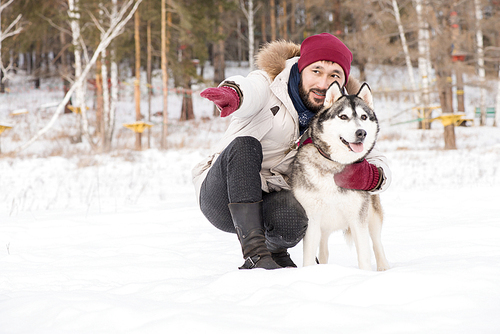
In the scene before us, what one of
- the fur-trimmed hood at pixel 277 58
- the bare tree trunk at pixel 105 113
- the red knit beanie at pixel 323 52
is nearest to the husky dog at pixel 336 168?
the red knit beanie at pixel 323 52

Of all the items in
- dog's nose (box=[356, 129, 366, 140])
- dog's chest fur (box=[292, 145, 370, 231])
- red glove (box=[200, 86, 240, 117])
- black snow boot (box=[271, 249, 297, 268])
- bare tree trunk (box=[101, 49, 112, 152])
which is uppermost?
bare tree trunk (box=[101, 49, 112, 152])

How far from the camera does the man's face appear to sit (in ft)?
7.47

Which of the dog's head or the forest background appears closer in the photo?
the dog's head

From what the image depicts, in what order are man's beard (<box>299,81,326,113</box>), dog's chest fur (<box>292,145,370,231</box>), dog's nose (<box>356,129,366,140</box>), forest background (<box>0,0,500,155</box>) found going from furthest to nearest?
forest background (<box>0,0,500,155</box>) → man's beard (<box>299,81,326,113</box>) → dog's chest fur (<box>292,145,370,231</box>) → dog's nose (<box>356,129,366,140</box>)

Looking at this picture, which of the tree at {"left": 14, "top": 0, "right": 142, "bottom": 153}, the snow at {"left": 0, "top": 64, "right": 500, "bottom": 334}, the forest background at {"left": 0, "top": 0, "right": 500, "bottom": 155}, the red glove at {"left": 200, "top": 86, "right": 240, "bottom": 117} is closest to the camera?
the snow at {"left": 0, "top": 64, "right": 500, "bottom": 334}

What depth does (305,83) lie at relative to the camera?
2301mm

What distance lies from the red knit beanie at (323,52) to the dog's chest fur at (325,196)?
1.83ft

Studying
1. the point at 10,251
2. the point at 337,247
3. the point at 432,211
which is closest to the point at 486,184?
the point at 432,211

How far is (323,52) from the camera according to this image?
2.22m

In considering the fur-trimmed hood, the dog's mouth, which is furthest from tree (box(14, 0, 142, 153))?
the dog's mouth

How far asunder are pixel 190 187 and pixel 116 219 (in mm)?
2495

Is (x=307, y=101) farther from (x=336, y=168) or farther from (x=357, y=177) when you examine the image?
(x=357, y=177)

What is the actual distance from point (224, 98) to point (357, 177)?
2.69 ft

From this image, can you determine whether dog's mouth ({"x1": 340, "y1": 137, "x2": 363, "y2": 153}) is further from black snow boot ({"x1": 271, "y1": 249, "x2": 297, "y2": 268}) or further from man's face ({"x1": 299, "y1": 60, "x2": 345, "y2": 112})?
black snow boot ({"x1": 271, "y1": 249, "x2": 297, "y2": 268})
